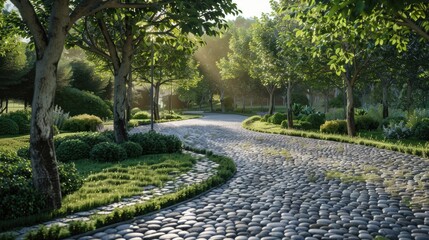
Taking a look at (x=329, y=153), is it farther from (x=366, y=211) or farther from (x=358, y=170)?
(x=366, y=211)

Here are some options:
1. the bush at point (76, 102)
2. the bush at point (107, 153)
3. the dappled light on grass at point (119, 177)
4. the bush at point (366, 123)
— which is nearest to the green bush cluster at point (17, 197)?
the dappled light on grass at point (119, 177)

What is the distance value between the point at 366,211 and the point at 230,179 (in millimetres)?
4025

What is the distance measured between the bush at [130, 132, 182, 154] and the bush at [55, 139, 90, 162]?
2.19m

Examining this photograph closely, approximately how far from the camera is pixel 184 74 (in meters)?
37.4

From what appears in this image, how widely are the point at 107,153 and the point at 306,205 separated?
7615 mm

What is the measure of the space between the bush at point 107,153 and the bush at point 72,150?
647mm

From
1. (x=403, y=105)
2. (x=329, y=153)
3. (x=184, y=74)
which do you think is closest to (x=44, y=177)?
(x=329, y=153)

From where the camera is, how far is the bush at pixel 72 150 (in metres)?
13.4

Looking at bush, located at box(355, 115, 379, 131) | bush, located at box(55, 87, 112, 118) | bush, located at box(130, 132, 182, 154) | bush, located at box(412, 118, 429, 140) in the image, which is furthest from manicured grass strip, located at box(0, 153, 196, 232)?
bush, located at box(55, 87, 112, 118)

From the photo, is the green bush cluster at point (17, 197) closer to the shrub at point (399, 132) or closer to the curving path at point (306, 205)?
the curving path at point (306, 205)

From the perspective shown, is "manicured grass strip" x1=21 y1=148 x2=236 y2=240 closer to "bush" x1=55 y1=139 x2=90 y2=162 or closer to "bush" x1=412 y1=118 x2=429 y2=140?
"bush" x1=55 y1=139 x2=90 y2=162

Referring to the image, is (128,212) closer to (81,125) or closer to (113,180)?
(113,180)

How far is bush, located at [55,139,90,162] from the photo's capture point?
43.8ft

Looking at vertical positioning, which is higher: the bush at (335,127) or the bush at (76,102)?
the bush at (76,102)
